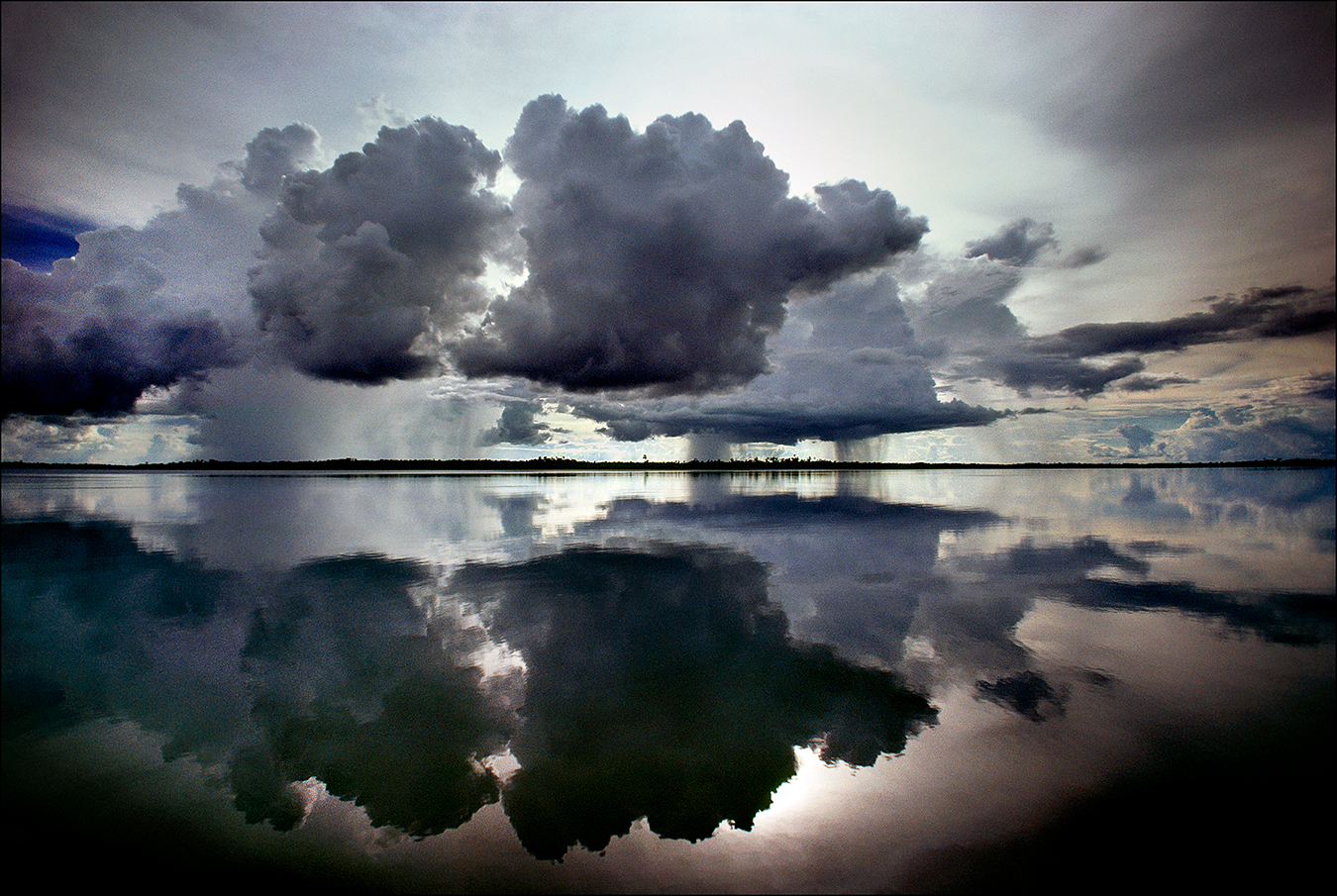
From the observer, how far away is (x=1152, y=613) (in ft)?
52.5

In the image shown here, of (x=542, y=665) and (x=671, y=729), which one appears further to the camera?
(x=542, y=665)

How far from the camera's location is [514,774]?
818cm

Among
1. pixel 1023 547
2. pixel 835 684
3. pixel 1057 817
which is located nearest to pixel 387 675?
pixel 835 684

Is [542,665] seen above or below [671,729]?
above

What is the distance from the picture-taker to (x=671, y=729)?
31.1 feet

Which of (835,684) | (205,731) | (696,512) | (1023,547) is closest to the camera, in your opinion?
(205,731)

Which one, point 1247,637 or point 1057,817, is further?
point 1247,637

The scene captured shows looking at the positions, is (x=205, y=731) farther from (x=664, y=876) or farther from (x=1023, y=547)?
(x=1023, y=547)

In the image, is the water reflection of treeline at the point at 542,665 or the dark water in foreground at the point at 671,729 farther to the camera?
the water reflection of treeline at the point at 542,665

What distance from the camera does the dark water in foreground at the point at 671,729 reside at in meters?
6.68

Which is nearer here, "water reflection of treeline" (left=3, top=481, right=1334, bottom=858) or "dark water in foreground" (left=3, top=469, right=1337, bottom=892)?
"dark water in foreground" (left=3, top=469, right=1337, bottom=892)

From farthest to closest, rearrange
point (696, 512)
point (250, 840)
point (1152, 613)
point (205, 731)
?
point (696, 512), point (1152, 613), point (205, 731), point (250, 840)

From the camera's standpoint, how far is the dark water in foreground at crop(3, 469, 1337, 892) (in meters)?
6.68

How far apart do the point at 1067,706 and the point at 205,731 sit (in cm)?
1412
